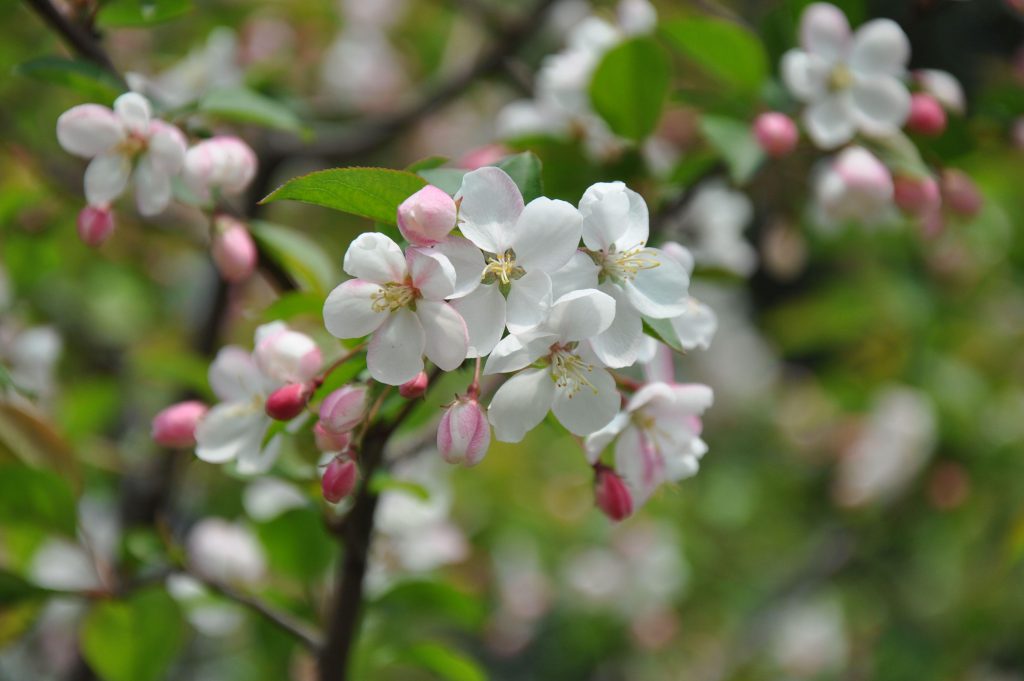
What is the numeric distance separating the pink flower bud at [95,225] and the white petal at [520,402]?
38 cm

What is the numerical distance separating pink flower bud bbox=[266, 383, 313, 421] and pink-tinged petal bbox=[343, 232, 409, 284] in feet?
0.35

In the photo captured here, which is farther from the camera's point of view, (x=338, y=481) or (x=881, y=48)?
(x=881, y=48)

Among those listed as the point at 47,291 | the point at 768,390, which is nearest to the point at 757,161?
the point at 47,291

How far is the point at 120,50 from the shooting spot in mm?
1919

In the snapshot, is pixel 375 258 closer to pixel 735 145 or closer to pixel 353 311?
pixel 353 311

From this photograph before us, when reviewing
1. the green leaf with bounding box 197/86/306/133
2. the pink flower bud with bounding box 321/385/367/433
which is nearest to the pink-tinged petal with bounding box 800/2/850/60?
the green leaf with bounding box 197/86/306/133

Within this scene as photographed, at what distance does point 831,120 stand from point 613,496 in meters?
0.49

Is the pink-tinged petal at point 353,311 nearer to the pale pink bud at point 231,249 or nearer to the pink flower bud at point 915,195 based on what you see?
the pale pink bud at point 231,249

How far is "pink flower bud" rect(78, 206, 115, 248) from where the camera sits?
2.51ft

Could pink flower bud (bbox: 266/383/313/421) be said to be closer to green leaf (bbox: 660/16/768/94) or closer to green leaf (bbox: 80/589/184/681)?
green leaf (bbox: 80/589/184/681)

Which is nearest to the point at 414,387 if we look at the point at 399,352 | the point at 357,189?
the point at 399,352

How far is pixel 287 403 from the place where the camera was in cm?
63

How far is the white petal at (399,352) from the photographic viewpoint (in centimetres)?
58

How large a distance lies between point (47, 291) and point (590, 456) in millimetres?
1352
